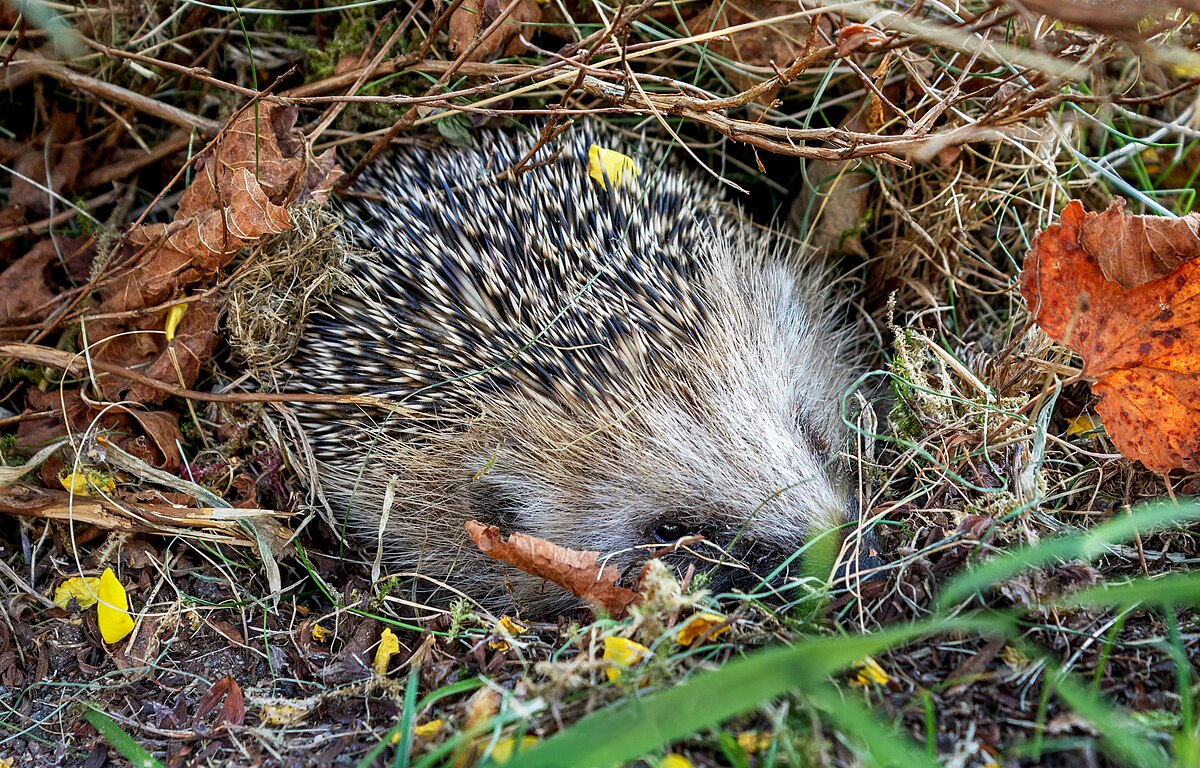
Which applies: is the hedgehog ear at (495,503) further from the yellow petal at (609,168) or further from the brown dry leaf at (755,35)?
the brown dry leaf at (755,35)

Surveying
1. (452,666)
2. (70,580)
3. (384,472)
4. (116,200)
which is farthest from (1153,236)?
(116,200)

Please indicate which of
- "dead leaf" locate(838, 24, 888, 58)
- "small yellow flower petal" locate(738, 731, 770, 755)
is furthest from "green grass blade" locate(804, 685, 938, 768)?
"dead leaf" locate(838, 24, 888, 58)

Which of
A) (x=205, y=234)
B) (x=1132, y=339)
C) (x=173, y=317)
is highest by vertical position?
(x=205, y=234)

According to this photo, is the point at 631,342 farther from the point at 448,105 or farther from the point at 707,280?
the point at 448,105

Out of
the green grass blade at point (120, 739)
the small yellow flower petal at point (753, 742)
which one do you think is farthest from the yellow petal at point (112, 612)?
the small yellow flower petal at point (753, 742)

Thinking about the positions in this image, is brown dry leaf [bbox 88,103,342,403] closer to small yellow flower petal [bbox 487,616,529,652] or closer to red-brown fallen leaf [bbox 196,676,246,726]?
red-brown fallen leaf [bbox 196,676,246,726]

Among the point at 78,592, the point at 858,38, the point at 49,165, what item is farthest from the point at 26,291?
the point at 858,38

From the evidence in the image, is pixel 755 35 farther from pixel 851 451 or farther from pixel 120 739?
pixel 120 739
